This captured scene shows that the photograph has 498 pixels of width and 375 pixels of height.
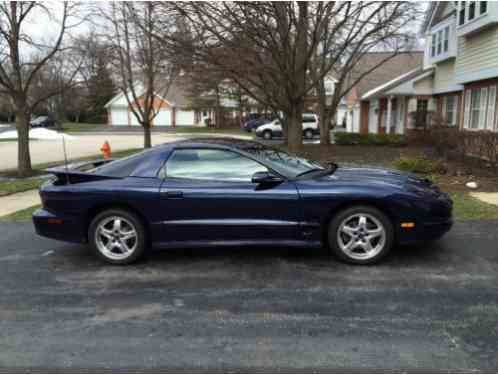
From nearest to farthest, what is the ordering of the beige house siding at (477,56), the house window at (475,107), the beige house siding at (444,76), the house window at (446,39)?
the beige house siding at (477,56)
the house window at (475,107)
the house window at (446,39)
the beige house siding at (444,76)

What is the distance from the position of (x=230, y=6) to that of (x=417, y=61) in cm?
2520

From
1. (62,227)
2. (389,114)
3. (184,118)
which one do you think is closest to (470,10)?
(389,114)

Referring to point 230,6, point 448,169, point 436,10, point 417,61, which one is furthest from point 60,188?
point 417,61

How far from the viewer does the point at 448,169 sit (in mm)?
10852

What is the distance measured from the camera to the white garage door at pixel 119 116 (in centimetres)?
6047

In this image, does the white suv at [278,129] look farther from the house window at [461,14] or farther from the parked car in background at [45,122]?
the parked car in background at [45,122]

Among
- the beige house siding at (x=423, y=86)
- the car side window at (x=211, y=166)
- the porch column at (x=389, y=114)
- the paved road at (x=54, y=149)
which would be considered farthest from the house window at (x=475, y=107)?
the paved road at (x=54, y=149)

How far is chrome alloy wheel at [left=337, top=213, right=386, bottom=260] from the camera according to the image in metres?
4.54

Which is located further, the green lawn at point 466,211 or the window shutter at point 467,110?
the window shutter at point 467,110

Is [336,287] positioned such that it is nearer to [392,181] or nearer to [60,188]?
[392,181]

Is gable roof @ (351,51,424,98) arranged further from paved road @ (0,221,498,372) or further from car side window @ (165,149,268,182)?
paved road @ (0,221,498,372)

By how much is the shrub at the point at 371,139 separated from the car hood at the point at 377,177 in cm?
1475

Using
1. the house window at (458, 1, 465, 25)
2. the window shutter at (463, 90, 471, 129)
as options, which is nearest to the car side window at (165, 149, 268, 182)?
the window shutter at (463, 90, 471, 129)

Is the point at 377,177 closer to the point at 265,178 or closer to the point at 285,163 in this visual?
the point at 285,163
